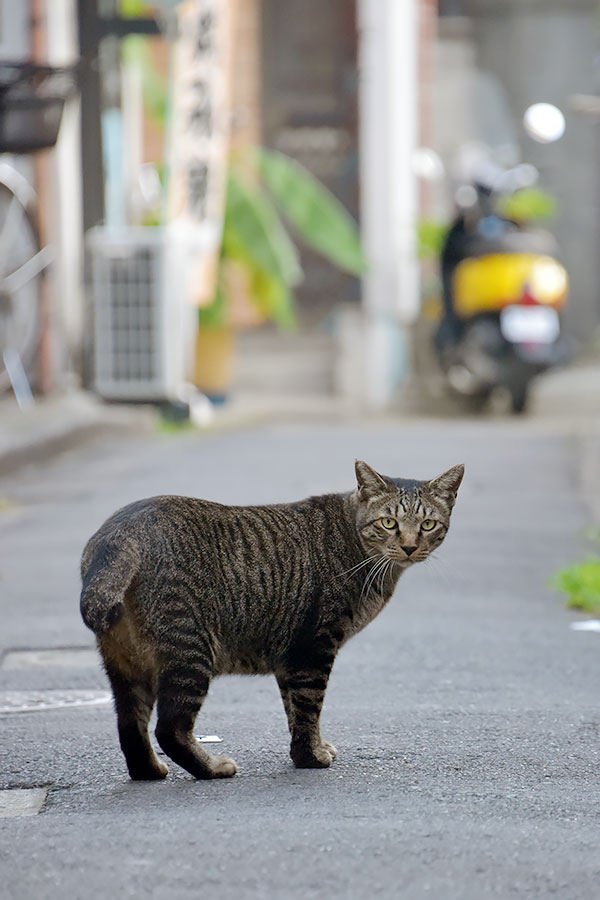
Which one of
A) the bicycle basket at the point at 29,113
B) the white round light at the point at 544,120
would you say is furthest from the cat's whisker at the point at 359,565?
the white round light at the point at 544,120

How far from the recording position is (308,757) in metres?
4.10

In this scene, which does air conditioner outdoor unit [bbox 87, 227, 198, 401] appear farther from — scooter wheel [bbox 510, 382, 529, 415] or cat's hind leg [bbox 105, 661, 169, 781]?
cat's hind leg [bbox 105, 661, 169, 781]

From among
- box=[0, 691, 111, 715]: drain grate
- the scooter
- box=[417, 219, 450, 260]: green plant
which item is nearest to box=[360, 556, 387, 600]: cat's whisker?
box=[0, 691, 111, 715]: drain grate

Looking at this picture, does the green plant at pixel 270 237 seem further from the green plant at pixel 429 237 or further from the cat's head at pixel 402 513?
the cat's head at pixel 402 513

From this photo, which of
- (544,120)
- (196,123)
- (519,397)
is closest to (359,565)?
(196,123)

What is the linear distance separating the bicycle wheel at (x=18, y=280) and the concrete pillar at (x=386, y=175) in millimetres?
4059

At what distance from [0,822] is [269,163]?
40.1 ft

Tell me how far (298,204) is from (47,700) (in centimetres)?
1073

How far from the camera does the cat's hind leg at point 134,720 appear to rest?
153 inches

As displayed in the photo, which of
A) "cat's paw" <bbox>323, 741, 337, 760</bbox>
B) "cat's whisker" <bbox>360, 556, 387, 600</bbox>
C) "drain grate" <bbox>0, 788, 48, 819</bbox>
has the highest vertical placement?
"cat's whisker" <bbox>360, 556, 387, 600</bbox>

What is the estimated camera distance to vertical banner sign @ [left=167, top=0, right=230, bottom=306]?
12.5 metres

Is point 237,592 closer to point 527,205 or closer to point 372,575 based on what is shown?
point 372,575

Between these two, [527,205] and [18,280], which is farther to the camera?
[527,205]

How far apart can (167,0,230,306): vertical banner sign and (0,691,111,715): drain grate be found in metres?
8.13
